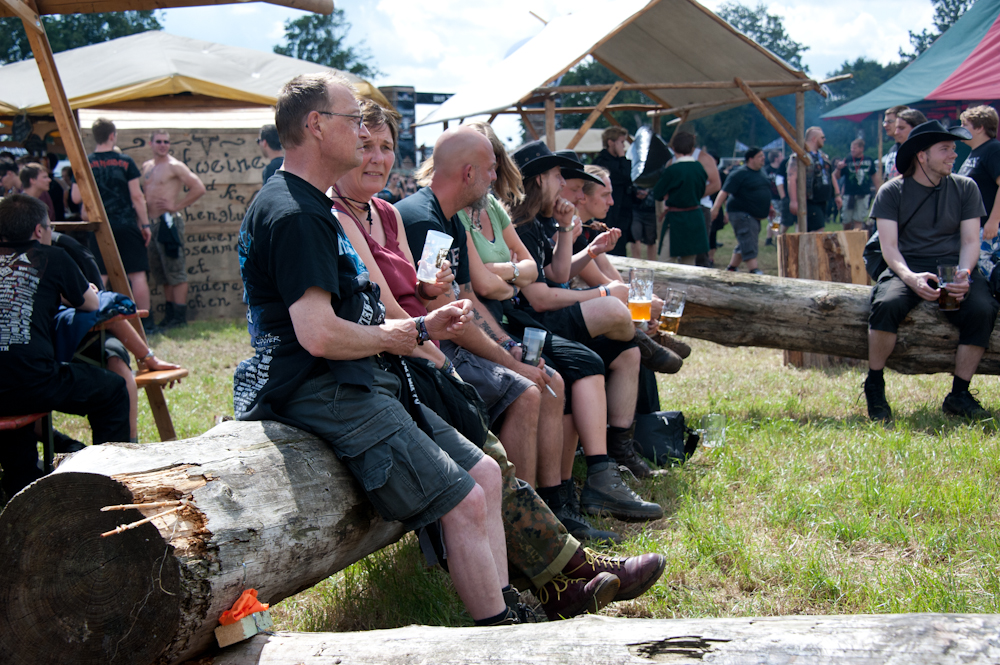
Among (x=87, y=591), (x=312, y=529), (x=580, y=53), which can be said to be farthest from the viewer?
(x=580, y=53)

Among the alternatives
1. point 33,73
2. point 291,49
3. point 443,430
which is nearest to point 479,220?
point 443,430

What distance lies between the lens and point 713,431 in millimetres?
4488

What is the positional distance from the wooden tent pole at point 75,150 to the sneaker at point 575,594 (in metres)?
2.72

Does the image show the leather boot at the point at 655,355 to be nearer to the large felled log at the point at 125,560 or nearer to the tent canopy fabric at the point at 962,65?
the large felled log at the point at 125,560

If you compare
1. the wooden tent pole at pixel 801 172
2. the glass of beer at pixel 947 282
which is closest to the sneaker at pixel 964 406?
the glass of beer at pixel 947 282

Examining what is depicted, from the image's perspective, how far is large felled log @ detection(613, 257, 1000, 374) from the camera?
5.22 m

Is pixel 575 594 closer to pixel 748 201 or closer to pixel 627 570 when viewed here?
pixel 627 570

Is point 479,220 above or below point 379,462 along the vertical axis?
above

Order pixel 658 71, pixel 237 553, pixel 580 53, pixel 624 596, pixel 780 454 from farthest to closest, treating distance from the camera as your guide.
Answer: pixel 658 71
pixel 580 53
pixel 780 454
pixel 624 596
pixel 237 553

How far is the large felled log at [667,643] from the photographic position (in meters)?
1.51

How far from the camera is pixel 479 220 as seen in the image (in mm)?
3768

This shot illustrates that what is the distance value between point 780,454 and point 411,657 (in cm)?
293

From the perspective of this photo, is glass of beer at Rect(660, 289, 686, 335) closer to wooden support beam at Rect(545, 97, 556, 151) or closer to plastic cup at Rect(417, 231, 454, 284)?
plastic cup at Rect(417, 231, 454, 284)

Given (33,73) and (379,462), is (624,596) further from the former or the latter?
(33,73)
